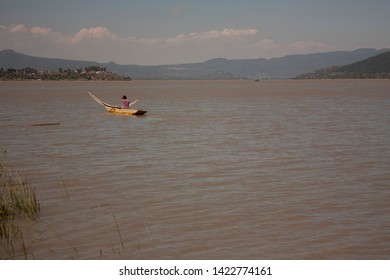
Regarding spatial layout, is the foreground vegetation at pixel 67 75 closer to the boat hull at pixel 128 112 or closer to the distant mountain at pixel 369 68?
the distant mountain at pixel 369 68

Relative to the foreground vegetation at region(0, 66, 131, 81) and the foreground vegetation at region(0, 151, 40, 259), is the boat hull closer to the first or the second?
the foreground vegetation at region(0, 151, 40, 259)

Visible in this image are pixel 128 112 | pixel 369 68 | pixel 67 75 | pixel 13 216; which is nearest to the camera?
pixel 13 216

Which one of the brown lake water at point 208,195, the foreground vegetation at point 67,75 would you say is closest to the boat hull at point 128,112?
the brown lake water at point 208,195

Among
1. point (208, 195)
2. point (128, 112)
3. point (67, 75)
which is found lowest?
point (208, 195)

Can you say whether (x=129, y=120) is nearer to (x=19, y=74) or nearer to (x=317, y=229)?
(x=317, y=229)

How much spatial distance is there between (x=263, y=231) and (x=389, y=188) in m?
3.88

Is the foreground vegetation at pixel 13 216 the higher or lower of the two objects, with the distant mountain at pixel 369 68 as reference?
lower

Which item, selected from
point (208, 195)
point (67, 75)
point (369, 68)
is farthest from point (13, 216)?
point (67, 75)

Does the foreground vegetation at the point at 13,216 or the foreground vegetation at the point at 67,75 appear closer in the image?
the foreground vegetation at the point at 13,216

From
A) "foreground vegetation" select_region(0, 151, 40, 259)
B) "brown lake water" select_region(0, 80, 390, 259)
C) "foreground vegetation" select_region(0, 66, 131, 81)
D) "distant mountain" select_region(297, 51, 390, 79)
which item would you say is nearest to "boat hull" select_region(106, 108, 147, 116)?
"brown lake water" select_region(0, 80, 390, 259)

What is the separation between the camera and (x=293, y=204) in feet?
29.2

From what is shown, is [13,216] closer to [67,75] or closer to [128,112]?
[128,112]

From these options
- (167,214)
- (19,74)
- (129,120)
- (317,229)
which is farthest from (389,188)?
(19,74)

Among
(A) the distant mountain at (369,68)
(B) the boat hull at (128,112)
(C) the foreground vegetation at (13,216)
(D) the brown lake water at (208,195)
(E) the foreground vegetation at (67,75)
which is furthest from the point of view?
(E) the foreground vegetation at (67,75)
